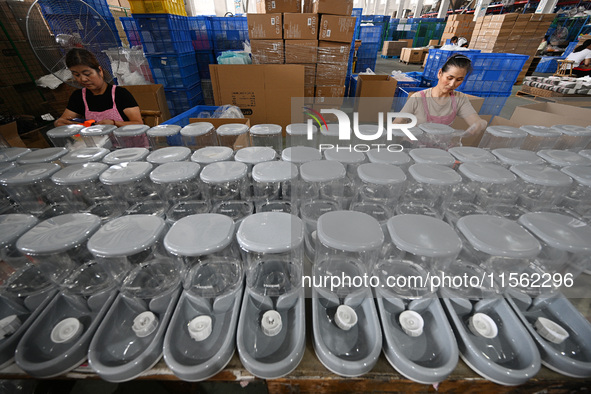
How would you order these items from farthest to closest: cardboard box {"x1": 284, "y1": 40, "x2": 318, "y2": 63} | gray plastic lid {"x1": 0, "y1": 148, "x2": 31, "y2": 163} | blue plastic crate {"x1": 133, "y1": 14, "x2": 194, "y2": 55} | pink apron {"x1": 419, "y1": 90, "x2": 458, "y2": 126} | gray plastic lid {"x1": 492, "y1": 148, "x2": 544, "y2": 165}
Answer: cardboard box {"x1": 284, "y1": 40, "x2": 318, "y2": 63}, blue plastic crate {"x1": 133, "y1": 14, "x2": 194, "y2": 55}, pink apron {"x1": 419, "y1": 90, "x2": 458, "y2": 126}, gray plastic lid {"x1": 0, "y1": 148, "x2": 31, "y2": 163}, gray plastic lid {"x1": 492, "y1": 148, "x2": 544, "y2": 165}

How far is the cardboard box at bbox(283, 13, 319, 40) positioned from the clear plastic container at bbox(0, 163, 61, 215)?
10.0 ft

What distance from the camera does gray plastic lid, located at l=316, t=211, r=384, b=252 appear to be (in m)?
0.64

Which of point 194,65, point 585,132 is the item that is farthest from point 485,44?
point 194,65

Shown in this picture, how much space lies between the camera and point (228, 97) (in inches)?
122

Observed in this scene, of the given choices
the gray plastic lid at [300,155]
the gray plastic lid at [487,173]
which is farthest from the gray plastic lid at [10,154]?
the gray plastic lid at [487,173]

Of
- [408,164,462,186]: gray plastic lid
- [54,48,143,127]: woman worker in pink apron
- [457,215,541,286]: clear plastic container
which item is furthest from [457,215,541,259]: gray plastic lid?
[54,48,143,127]: woman worker in pink apron

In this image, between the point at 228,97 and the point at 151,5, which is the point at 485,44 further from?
the point at 151,5

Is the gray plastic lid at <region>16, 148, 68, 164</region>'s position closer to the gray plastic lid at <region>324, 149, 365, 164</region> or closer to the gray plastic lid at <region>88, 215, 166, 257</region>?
the gray plastic lid at <region>88, 215, 166, 257</region>

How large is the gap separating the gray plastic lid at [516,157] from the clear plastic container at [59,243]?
167 cm

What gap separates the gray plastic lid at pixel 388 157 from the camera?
1058 millimetres

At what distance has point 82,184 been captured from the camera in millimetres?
1040

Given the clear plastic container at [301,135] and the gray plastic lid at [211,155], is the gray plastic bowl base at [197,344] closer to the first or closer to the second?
the gray plastic lid at [211,155]

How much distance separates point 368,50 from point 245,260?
24.0 feet

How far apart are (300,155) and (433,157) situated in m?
0.62
